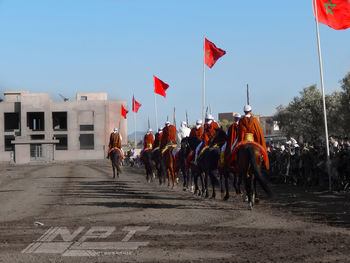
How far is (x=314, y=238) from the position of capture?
923 cm

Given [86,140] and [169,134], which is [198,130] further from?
[86,140]

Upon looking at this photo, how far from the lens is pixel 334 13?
19.7 meters

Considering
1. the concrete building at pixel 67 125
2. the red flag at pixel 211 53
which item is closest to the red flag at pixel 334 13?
the red flag at pixel 211 53

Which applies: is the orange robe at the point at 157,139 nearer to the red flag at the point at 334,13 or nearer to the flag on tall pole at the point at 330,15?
the flag on tall pole at the point at 330,15

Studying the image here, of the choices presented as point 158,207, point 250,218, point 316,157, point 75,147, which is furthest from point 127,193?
point 75,147

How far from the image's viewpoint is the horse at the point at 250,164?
1344cm

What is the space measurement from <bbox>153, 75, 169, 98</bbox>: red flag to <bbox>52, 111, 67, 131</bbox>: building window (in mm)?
66518

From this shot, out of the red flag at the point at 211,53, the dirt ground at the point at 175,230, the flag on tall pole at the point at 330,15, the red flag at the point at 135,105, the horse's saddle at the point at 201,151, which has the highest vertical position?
the red flag at the point at 135,105

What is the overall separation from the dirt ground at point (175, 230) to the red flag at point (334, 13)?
5.97 meters

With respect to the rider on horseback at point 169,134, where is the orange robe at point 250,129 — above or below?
below

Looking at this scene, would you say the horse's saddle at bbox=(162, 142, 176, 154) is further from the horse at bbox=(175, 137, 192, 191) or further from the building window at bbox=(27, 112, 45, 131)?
the building window at bbox=(27, 112, 45, 131)

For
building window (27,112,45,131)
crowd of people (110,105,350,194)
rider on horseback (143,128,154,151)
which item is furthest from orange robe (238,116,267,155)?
building window (27,112,45,131)

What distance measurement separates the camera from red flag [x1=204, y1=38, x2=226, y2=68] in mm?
28125

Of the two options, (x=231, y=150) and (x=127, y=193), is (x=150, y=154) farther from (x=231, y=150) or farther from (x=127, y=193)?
(x=231, y=150)
